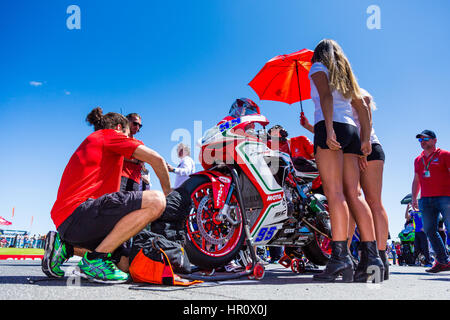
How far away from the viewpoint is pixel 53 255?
272cm

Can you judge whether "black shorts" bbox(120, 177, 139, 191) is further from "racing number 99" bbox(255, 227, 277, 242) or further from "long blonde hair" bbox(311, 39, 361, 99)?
"long blonde hair" bbox(311, 39, 361, 99)

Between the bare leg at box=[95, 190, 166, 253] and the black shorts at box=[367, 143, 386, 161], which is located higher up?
the black shorts at box=[367, 143, 386, 161]

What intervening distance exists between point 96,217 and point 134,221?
275 millimetres

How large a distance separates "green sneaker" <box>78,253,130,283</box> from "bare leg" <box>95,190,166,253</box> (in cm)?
8

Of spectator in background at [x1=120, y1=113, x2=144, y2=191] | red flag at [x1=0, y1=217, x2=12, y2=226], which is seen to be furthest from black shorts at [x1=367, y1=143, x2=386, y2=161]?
red flag at [x1=0, y1=217, x2=12, y2=226]

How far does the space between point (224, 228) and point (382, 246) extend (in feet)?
5.72

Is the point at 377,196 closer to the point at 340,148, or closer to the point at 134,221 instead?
the point at 340,148

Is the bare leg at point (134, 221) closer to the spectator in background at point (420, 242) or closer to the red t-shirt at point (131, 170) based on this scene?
the red t-shirt at point (131, 170)

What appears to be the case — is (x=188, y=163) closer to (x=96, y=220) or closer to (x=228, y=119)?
(x=228, y=119)

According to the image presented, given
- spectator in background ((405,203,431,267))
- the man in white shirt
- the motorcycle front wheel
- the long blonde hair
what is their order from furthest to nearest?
spectator in background ((405,203,431,267))
the man in white shirt
the long blonde hair
the motorcycle front wheel

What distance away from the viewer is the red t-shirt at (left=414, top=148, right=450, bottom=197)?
5.59 m

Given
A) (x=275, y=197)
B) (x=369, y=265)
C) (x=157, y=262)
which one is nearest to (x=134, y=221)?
(x=157, y=262)
